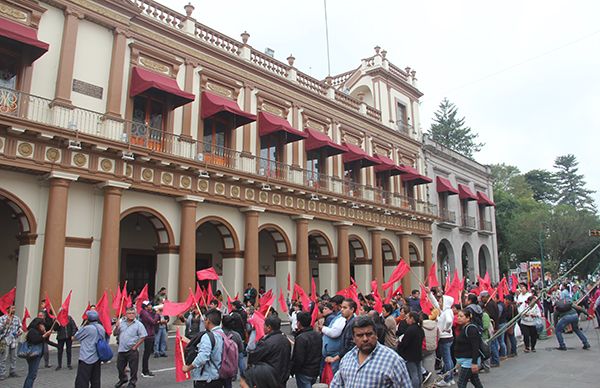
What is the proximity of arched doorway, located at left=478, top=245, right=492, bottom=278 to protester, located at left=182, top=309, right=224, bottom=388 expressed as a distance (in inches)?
1443

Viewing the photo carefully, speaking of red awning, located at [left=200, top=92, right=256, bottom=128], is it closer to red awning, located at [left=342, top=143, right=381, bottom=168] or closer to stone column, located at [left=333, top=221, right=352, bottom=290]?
red awning, located at [left=342, top=143, right=381, bottom=168]

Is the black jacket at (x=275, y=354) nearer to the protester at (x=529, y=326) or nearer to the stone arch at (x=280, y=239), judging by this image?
the protester at (x=529, y=326)

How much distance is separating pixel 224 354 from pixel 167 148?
39.9 ft

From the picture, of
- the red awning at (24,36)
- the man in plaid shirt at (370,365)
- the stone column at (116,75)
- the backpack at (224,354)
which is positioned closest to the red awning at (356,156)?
the stone column at (116,75)

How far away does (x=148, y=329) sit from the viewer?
36.0 feet

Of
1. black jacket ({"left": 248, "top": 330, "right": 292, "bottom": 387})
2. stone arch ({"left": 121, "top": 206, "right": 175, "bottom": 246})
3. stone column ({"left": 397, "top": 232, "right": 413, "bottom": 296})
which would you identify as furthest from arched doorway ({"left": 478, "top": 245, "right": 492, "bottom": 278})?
black jacket ({"left": 248, "top": 330, "right": 292, "bottom": 387})

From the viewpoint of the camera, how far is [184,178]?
677 inches

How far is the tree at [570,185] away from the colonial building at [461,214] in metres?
44.5

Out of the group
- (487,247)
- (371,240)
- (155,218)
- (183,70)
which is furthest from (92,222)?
A: (487,247)

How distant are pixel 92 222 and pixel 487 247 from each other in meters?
33.2

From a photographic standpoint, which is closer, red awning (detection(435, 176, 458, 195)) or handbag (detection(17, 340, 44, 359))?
handbag (detection(17, 340, 44, 359))

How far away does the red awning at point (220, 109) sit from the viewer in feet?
59.5

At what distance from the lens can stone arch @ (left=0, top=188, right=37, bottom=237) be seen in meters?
13.4

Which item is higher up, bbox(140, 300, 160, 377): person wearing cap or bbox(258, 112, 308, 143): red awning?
bbox(258, 112, 308, 143): red awning
